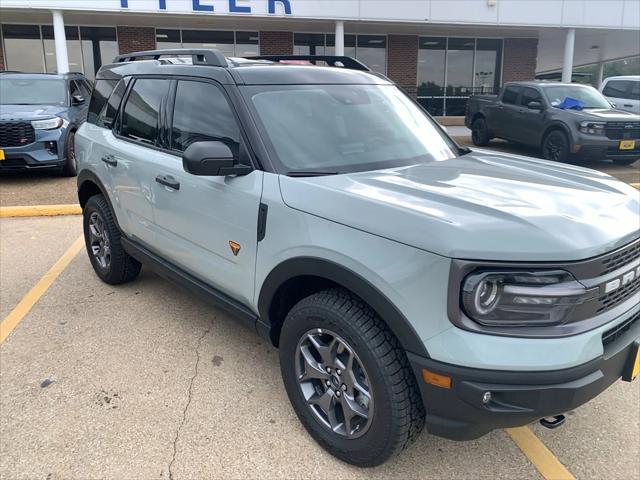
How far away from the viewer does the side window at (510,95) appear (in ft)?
41.4

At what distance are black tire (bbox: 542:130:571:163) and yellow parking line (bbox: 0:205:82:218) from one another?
8655 millimetres

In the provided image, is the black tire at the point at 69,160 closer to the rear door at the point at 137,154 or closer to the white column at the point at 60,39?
the rear door at the point at 137,154

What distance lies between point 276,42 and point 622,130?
1199 cm

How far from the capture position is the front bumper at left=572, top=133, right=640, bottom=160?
407 inches

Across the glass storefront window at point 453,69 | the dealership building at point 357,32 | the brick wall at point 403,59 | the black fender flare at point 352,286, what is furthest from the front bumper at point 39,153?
the glass storefront window at point 453,69

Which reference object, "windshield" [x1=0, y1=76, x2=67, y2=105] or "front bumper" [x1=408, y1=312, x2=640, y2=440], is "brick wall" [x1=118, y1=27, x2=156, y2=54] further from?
"front bumper" [x1=408, y1=312, x2=640, y2=440]

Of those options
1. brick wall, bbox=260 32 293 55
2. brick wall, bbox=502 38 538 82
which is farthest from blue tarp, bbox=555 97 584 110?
brick wall, bbox=502 38 538 82

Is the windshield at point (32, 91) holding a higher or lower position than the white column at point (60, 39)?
lower

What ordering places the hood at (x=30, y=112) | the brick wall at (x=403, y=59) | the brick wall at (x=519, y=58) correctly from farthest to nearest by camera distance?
the brick wall at (x=519, y=58) < the brick wall at (x=403, y=59) < the hood at (x=30, y=112)

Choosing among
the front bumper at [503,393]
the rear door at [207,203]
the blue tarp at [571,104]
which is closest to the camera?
the front bumper at [503,393]

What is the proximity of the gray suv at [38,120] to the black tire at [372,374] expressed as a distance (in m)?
7.89

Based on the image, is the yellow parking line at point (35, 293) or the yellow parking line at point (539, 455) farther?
the yellow parking line at point (35, 293)

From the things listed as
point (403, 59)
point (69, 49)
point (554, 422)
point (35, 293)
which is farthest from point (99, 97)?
point (403, 59)

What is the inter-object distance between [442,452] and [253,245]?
1.36 meters
